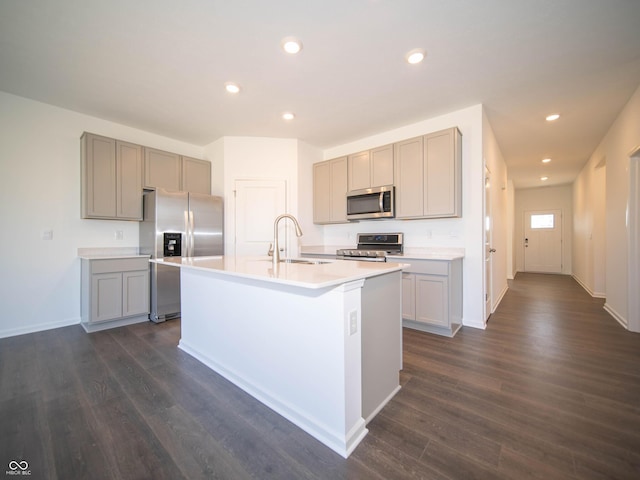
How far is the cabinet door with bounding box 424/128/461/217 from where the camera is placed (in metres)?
3.22

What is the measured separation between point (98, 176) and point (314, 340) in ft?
12.0

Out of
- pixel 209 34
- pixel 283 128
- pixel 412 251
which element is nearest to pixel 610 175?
pixel 412 251

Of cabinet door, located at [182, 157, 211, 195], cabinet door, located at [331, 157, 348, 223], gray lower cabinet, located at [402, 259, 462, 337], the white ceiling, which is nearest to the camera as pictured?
the white ceiling

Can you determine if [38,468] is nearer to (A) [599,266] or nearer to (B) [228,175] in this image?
(B) [228,175]

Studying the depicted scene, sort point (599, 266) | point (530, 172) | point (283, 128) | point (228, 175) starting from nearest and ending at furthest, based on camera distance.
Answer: point (283, 128) < point (228, 175) < point (599, 266) < point (530, 172)

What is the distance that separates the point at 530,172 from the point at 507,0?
244 inches

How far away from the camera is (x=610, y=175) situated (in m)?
3.79

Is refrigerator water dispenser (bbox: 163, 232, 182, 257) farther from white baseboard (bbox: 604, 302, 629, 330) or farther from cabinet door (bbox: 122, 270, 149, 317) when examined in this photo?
white baseboard (bbox: 604, 302, 629, 330)

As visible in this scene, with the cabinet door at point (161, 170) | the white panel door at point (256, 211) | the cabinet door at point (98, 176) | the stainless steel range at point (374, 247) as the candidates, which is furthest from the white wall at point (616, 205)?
the cabinet door at point (98, 176)

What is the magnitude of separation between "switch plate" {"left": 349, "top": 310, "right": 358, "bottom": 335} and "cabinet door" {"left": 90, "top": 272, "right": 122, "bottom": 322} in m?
3.36

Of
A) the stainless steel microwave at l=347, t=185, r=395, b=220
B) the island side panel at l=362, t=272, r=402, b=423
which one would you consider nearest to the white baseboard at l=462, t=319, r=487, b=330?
the stainless steel microwave at l=347, t=185, r=395, b=220

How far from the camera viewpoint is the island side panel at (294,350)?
140 cm

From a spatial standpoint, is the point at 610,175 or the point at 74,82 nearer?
the point at 74,82

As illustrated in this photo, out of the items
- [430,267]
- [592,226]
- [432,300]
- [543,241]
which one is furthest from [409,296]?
[543,241]
